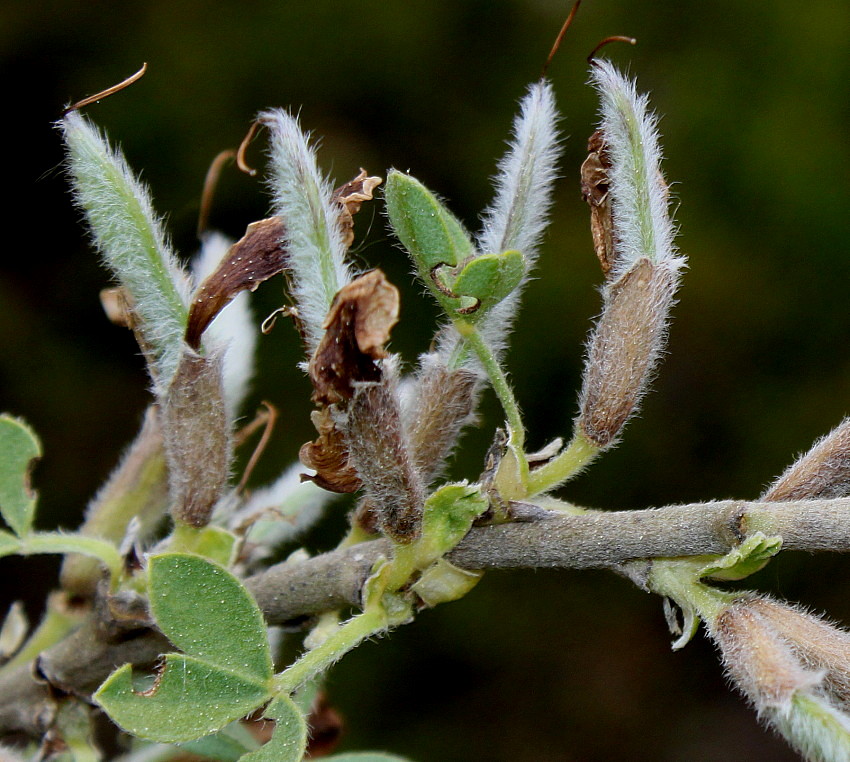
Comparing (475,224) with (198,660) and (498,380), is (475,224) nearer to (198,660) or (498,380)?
(498,380)

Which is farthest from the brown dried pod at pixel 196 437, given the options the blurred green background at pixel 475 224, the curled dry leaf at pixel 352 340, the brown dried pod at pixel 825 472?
the blurred green background at pixel 475 224

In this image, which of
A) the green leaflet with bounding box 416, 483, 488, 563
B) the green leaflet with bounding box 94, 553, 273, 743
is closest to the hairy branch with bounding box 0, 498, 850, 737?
the green leaflet with bounding box 416, 483, 488, 563

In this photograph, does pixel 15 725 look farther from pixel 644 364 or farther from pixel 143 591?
pixel 644 364

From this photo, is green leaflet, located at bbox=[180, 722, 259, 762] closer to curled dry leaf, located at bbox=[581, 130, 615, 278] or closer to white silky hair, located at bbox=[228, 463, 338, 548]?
white silky hair, located at bbox=[228, 463, 338, 548]

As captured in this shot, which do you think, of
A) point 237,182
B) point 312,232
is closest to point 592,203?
point 312,232

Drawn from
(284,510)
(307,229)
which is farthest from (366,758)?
(307,229)

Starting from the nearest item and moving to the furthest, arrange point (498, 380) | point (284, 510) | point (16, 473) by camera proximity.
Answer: point (498, 380), point (16, 473), point (284, 510)
